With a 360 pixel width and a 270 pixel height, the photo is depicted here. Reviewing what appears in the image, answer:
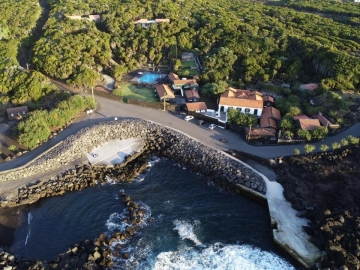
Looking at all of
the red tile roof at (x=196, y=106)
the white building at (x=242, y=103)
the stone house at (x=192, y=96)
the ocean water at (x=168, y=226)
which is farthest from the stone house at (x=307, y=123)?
the stone house at (x=192, y=96)

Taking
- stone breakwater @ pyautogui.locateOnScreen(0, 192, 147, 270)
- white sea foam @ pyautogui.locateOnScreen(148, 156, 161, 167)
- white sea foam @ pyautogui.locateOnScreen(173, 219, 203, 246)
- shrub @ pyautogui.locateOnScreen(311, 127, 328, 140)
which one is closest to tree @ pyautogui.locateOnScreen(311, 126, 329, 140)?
shrub @ pyautogui.locateOnScreen(311, 127, 328, 140)

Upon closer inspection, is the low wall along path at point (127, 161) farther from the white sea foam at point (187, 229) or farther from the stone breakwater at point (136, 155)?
the white sea foam at point (187, 229)

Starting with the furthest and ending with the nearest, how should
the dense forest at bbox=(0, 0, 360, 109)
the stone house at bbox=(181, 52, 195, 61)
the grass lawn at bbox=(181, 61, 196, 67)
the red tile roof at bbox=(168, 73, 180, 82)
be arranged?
the stone house at bbox=(181, 52, 195, 61), the grass lawn at bbox=(181, 61, 196, 67), the red tile roof at bbox=(168, 73, 180, 82), the dense forest at bbox=(0, 0, 360, 109)

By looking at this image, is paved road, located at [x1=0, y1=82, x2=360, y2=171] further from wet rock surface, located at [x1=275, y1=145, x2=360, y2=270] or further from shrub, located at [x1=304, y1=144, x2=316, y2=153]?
wet rock surface, located at [x1=275, y1=145, x2=360, y2=270]

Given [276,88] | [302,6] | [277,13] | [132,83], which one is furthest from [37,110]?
[302,6]

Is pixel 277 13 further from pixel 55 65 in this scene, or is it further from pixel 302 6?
pixel 55 65

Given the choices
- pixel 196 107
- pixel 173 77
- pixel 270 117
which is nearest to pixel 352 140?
pixel 270 117
